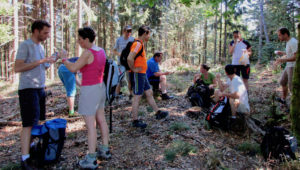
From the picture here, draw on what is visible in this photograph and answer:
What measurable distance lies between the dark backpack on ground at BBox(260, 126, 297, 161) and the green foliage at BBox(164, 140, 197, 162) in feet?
3.55

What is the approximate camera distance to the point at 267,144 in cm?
321

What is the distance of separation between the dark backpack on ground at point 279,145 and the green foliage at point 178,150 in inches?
42.6

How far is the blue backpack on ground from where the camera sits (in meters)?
2.97

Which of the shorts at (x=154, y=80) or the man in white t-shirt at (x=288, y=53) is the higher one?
the man in white t-shirt at (x=288, y=53)

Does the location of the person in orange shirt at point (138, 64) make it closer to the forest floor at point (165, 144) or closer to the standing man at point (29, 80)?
the forest floor at point (165, 144)

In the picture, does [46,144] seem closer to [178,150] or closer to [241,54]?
[178,150]

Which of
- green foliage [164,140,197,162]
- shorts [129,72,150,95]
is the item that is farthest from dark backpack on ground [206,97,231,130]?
shorts [129,72,150,95]

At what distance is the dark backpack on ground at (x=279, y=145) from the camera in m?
3.05

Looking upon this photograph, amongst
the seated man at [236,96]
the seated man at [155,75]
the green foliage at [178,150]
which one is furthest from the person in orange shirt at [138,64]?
the seated man at [155,75]

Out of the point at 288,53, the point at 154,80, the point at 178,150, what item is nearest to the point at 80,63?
the point at 178,150

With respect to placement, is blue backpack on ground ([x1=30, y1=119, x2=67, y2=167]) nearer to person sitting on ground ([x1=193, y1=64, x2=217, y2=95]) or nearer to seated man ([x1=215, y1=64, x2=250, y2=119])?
seated man ([x1=215, y1=64, x2=250, y2=119])

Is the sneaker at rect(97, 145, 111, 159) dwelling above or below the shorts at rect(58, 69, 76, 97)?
below

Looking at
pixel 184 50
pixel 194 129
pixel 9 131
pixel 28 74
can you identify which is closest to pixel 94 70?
pixel 28 74

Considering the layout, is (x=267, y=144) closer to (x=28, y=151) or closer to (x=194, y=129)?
(x=194, y=129)
